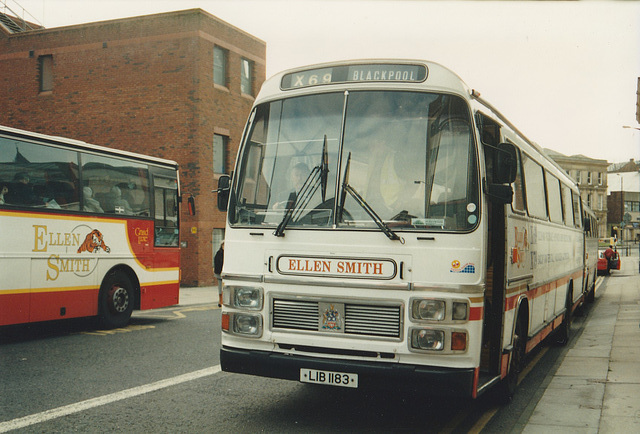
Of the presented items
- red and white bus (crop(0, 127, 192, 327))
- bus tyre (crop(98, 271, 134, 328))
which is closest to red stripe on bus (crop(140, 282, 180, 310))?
red and white bus (crop(0, 127, 192, 327))

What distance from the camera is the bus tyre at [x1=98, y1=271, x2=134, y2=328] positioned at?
41.9ft

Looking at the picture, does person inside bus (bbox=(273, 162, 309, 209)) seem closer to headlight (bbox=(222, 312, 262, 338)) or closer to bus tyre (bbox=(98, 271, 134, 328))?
headlight (bbox=(222, 312, 262, 338))

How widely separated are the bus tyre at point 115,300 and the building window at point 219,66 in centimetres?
1735

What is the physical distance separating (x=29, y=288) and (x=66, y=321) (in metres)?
3.66

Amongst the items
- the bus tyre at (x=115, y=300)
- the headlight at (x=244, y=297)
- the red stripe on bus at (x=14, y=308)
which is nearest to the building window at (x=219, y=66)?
the bus tyre at (x=115, y=300)

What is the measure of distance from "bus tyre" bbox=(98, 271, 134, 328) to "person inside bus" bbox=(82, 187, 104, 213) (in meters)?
1.39

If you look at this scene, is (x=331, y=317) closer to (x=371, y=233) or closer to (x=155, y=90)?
(x=371, y=233)

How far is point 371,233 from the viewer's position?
568 cm

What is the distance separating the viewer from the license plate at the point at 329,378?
18.2 feet

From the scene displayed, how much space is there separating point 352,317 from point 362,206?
932 millimetres

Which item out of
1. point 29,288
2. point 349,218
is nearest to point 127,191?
point 29,288

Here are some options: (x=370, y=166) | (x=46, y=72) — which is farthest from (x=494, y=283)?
(x=46, y=72)

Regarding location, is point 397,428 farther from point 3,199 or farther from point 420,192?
point 3,199

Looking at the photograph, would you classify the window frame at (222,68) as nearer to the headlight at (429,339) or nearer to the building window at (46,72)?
the building window at (46,72)
